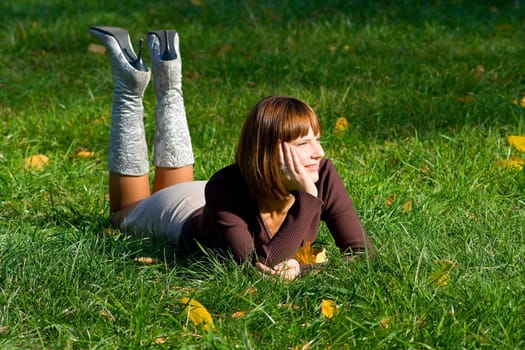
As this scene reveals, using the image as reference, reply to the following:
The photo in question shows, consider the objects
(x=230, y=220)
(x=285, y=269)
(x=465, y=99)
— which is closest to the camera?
(x=285, y=269)

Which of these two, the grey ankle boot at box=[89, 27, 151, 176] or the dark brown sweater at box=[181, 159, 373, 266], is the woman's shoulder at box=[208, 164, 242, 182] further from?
the grey ankle boot at box=[89, 27, 151, 176]

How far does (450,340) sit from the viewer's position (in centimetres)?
250

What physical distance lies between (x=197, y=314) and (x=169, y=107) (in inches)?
59.5

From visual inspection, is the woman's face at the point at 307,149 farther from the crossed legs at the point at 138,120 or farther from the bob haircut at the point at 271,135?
the crossed legs at the point at 138,120

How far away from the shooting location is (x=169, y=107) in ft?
13.2

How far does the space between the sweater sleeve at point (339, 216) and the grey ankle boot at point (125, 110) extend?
0.94 meters

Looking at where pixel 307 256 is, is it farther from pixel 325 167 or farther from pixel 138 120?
pixel 138 120

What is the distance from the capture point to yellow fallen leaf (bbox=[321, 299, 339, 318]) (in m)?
2.69

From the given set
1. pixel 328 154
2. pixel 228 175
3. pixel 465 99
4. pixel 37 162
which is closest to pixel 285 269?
pixel 228 175

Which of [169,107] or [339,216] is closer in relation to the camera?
[339,216]

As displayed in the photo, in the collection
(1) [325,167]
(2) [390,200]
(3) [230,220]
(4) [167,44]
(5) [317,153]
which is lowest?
(2) [390,200]

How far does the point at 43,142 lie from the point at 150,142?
20.8 inches

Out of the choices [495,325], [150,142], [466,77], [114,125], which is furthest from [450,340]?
[466,77]

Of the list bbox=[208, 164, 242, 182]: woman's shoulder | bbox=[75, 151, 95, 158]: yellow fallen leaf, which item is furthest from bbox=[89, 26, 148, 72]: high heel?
bbox=[75, 151, 95, 158]: yellow fallen leaf
